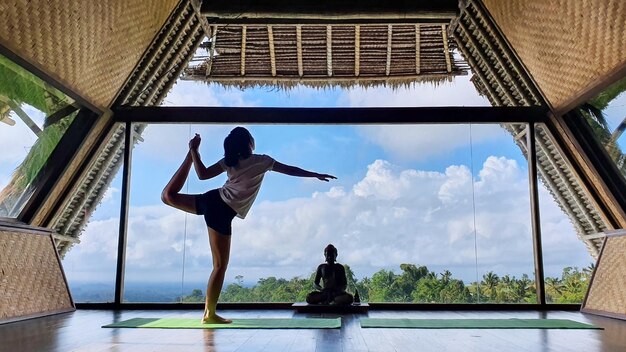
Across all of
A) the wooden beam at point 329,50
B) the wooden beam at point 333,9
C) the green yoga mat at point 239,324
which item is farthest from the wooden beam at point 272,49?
the green yoga mat at point 239,324

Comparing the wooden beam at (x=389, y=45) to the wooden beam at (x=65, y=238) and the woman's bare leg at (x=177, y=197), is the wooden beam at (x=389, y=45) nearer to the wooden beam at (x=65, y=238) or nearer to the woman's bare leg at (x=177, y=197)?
the woman's bare leg at (x=177, y=197)

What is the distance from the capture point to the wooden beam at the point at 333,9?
454cm

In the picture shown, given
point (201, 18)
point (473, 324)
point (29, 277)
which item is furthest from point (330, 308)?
point (201, 18)

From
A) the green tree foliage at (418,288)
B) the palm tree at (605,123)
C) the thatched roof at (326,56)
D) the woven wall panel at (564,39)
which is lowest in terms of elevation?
the green tree foliage at (418,288)

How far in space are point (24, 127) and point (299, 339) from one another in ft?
7.60

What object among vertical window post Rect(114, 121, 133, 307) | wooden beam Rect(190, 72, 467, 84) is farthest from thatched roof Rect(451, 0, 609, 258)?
vertical window post Rect(114, 121, 133, 307)

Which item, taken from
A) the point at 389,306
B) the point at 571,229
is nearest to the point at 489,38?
the point at 571,229

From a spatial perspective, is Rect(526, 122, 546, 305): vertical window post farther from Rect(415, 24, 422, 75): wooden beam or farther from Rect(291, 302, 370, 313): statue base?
Rect(291, 302, 370, 313): statue base

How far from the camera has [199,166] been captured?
3.28 metres

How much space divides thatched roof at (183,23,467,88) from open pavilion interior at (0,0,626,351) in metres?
0.01

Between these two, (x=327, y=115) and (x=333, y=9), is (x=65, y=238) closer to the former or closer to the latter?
(x=327, y=115)

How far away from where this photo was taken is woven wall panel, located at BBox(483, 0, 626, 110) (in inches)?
127

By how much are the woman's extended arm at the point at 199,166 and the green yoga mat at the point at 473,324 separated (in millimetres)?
1296

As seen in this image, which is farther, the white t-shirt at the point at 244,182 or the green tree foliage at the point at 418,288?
the green tree foliage at the point at 418,288
